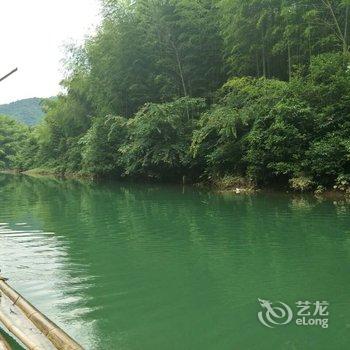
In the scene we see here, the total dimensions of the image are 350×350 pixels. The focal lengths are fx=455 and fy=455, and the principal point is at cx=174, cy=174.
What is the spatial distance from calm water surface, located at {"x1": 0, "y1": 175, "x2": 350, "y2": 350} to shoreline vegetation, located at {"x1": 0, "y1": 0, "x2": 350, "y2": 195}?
132 inches

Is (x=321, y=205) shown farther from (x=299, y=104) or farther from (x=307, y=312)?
(x=307, y=312)

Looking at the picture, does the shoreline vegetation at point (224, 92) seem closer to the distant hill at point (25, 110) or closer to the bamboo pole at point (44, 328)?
the bamboo pole at point (44, 328)

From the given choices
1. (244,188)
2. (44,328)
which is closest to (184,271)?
(44,328)

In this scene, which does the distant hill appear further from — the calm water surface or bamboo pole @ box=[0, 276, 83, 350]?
bamboo pole @ box=[0, 276, 83, 350]

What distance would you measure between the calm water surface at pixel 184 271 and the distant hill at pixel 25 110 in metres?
110

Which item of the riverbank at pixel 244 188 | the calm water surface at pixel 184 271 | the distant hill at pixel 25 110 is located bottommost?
the riverbank at pixel 244 188

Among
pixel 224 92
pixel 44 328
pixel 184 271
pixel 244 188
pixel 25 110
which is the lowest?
pixel 244 188

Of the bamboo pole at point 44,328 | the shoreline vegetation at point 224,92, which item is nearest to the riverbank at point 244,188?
the shoreline vegetation at point 224,92

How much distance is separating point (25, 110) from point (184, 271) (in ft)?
404

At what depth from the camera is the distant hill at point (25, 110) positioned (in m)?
117

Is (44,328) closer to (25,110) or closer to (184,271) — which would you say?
(184,271)

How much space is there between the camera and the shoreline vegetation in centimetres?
1591

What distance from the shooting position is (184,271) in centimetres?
706

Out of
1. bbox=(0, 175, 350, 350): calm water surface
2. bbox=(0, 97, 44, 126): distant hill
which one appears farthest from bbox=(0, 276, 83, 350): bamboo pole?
bbox=(0, 97, 44, 126): distant hill
